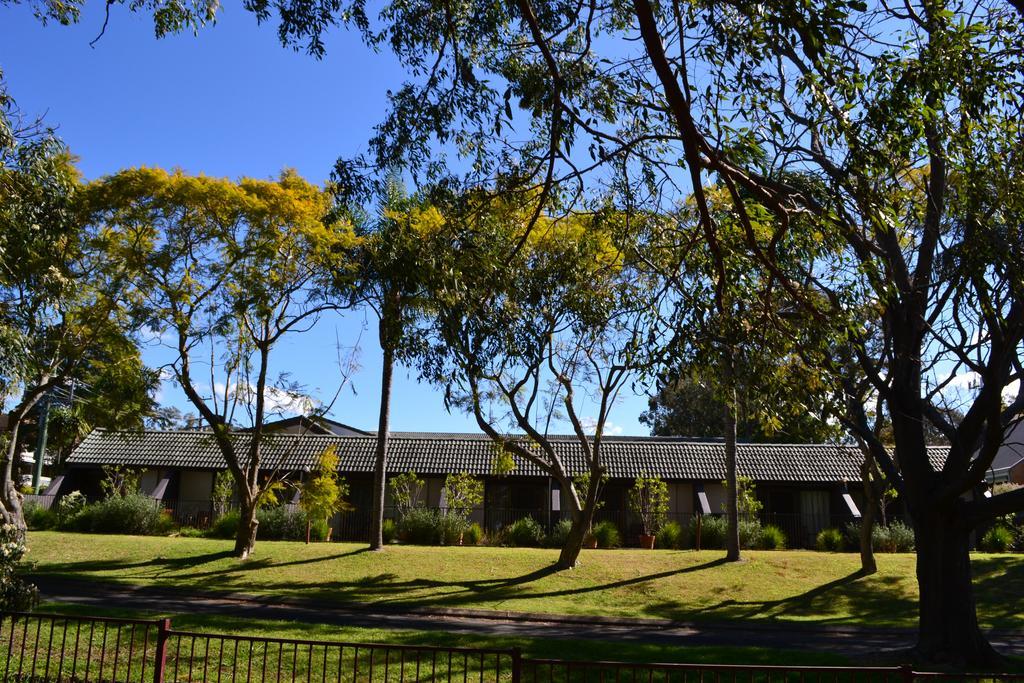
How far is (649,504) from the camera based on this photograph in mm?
28734

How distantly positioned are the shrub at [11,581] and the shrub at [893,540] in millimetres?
23519

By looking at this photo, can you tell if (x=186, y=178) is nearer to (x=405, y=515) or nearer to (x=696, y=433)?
(x=405, y=515)

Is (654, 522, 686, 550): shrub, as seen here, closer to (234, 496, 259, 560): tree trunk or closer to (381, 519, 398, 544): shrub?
(381, 519, 398, 544): shrub

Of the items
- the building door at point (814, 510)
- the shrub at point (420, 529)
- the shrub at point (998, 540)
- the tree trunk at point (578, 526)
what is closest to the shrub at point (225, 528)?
the shrub at point (420, 529)

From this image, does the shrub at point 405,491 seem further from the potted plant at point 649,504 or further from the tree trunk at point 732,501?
the tree trunk at point 732,501

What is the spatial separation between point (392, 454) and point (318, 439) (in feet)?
12.7

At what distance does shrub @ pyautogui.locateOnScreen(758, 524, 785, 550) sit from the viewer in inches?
1045

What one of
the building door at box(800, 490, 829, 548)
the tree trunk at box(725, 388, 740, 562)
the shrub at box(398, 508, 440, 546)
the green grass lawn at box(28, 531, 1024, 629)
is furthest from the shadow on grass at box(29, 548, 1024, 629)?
the building door at box(800, 490, 829, 548)

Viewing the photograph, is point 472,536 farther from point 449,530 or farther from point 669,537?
point 669,537

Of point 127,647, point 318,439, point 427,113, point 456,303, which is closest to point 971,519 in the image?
point 456,303

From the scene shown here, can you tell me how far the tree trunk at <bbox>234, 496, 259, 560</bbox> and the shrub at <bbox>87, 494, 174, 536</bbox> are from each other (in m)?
6.43

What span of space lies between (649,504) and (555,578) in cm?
855

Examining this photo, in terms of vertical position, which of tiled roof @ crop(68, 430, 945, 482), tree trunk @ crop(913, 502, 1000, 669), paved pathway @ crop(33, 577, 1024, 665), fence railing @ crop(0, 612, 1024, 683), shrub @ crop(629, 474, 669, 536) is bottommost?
paved pathway @ crop(33, 577, 1024, 665)

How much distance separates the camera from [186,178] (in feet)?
66.4
